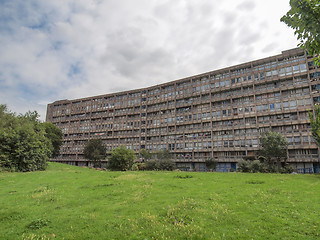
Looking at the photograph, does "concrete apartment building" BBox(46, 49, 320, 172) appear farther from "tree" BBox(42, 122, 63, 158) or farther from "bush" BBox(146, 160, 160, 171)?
"bush" BBox(146, 160, 160, 171)

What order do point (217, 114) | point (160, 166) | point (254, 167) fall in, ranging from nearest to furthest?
point (254, 167) < point (160, 166) < point (217, 114)

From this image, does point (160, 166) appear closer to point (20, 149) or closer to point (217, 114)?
point (20, 149)

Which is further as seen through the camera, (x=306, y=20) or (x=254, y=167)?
(x=254, y=167)

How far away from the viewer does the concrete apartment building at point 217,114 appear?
5778cm

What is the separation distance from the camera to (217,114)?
7075 centimetres

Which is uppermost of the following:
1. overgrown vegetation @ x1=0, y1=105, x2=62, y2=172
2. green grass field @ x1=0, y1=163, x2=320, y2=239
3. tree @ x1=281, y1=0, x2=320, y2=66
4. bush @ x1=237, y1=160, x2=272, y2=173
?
tree @ x1=281, y1=0, x2=320, y2=66

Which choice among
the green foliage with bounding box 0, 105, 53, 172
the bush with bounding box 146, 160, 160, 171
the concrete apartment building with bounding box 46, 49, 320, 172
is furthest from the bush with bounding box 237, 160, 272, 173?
the green foliage with bounding box 0, 105, 53, 172

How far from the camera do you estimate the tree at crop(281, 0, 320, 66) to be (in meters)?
6.51

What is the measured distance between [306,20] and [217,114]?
65.7m

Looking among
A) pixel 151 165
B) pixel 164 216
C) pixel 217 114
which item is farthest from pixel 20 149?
pixel 217 114

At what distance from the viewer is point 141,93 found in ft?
294

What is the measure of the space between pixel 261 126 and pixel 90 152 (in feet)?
176

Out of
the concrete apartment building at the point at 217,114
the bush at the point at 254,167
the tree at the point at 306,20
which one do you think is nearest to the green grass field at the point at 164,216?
the tree at the point at 306,20

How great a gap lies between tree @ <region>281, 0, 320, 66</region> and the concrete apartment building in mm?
58069
